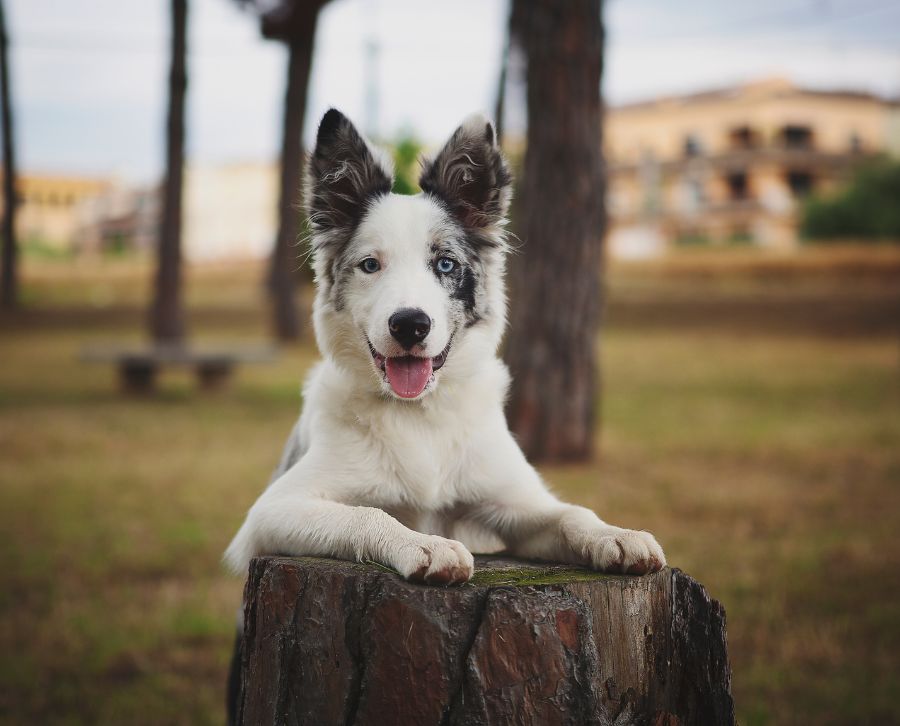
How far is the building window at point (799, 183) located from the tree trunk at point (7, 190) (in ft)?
142

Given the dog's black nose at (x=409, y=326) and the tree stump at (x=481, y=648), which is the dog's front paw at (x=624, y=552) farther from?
the dog's black nose at (x=409, y=326)

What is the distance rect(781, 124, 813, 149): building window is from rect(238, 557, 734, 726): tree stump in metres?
59.2

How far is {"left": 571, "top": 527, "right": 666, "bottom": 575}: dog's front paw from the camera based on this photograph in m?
2.81

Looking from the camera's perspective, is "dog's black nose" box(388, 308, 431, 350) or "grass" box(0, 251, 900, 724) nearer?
"dog's black nose" box(388, 308, 431, 350)

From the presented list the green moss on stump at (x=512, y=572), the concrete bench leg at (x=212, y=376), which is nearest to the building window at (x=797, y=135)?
the concrete bench leg at (x=212, y=376)

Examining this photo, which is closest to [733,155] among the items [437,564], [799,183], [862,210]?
[799,183]

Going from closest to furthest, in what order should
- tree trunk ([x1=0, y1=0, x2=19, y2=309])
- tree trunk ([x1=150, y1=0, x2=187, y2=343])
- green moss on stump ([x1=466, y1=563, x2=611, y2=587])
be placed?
green moss on stump ([x1=466, y1=563, x2=611, y2=587]) → tree trunk ([x1=150, y1=0, x2=187, y2=343]) → tree trunk ([x1=0, y1=0, x2=19, y2=309])

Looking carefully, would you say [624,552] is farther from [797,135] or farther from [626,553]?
[797,135]

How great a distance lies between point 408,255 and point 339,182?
16.8 inches

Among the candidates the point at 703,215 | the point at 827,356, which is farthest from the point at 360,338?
the point at 703,215

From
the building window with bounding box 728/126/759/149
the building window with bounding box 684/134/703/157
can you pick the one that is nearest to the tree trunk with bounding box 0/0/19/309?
the building window with bounding box 684/134/703/157

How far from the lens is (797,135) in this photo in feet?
191

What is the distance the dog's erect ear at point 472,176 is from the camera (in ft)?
10.8

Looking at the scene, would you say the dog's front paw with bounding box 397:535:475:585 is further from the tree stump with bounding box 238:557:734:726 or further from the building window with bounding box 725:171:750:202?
the building window with bounding box 725:171:750:202
